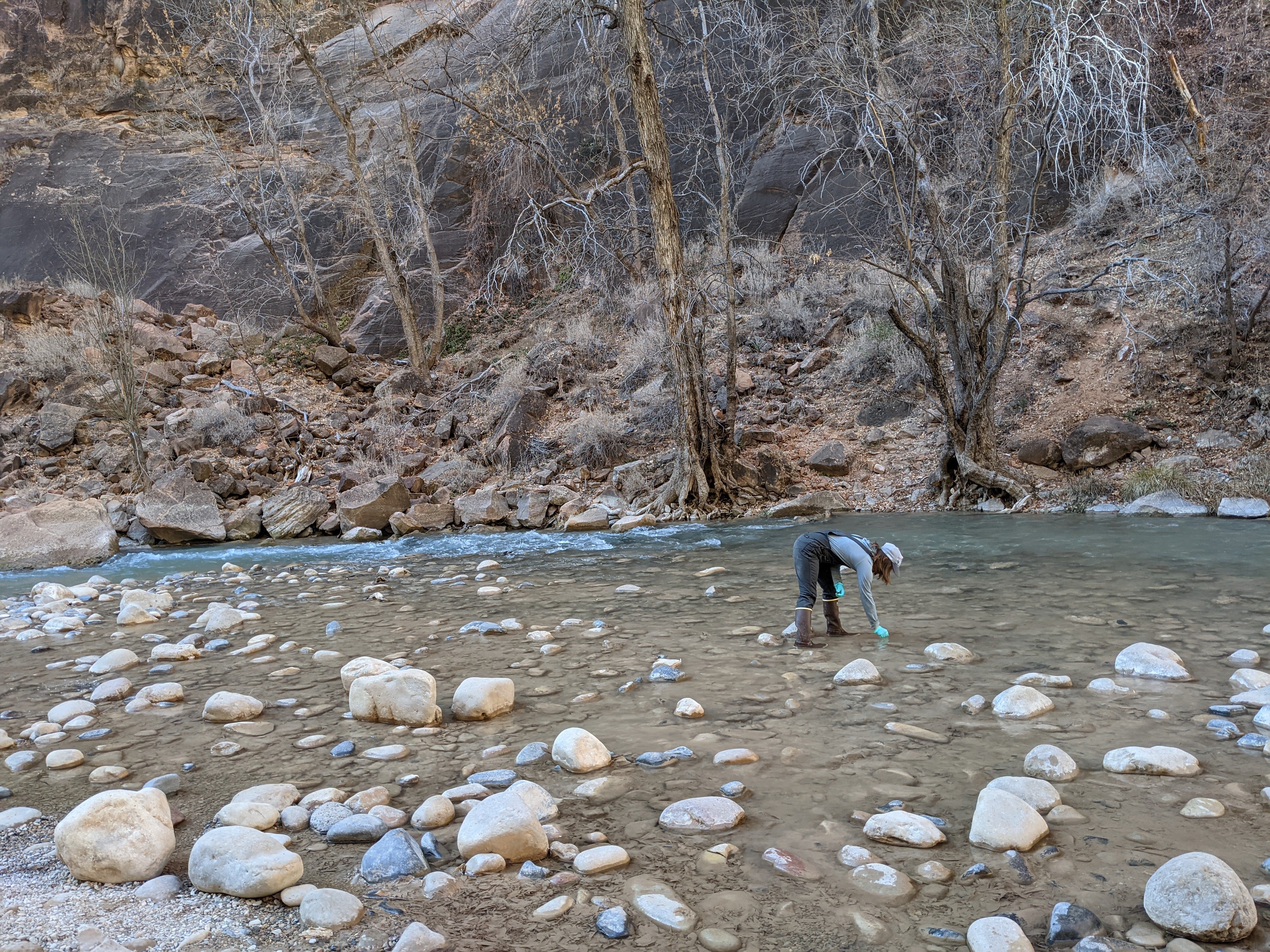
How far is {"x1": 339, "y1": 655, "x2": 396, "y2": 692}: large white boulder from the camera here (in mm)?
3745

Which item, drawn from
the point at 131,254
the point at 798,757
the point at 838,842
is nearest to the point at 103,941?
the point at 838,842

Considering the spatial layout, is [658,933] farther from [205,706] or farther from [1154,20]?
[1154,20]

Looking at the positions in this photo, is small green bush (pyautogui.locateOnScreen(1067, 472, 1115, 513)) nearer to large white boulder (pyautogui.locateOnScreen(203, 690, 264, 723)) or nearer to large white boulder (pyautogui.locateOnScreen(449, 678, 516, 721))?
large white boulder (pyautogui.locateOnScreen(449, 678, 516, 721))

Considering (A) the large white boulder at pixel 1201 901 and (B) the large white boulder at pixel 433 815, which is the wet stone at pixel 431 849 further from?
(A) the large white boulder at pixel 1201 901

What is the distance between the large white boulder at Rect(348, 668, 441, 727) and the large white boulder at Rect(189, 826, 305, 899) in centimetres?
118

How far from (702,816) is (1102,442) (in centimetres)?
931

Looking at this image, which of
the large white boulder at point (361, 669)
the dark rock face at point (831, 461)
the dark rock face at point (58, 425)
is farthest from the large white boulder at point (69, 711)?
the dark rock face at point (58, 425)

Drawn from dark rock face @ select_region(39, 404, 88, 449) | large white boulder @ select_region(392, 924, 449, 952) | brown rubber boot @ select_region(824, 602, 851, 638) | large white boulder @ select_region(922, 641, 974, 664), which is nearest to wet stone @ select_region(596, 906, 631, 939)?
large white boulder @ select_region(392, 924, 449, 952)

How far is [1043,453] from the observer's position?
33.2ft

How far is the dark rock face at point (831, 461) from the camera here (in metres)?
11.1

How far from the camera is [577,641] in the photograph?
15.5ft

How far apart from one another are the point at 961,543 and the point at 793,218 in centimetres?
1258

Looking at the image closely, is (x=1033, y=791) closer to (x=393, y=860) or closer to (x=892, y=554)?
(x=393, y=860)

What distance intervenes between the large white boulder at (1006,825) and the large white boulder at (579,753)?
1.28 meters
